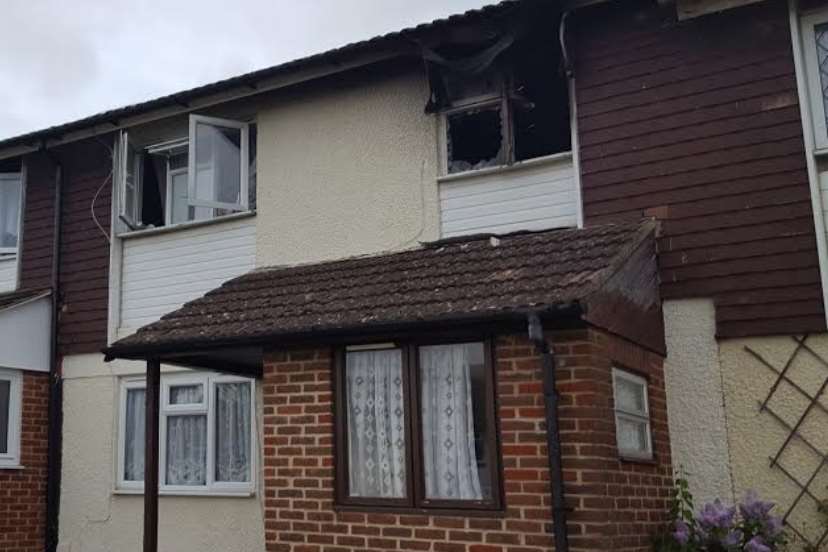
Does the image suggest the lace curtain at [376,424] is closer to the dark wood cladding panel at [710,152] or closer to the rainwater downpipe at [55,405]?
the dark wood cladding panel at [710,152]

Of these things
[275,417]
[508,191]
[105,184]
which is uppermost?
[105,184]

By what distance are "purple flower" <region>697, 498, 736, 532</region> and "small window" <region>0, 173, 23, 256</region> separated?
9.53 metres

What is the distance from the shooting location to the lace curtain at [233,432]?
10422 millimetres

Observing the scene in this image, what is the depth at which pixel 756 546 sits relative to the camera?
673cm

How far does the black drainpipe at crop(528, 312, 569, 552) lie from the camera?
6.34 metres

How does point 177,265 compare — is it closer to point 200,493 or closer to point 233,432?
point 233,432

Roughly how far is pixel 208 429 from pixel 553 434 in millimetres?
5339

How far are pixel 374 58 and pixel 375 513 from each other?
186 inches

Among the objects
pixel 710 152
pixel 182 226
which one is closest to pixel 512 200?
pixel 710 152

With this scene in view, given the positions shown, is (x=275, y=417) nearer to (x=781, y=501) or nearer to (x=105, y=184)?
(x=781, y=501)

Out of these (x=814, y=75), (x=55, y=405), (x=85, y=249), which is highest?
(x=814, y=75)

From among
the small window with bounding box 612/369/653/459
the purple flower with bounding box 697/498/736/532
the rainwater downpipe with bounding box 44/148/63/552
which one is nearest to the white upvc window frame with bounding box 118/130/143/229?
the rainwater downpipe with bounding box 44/148/63/552

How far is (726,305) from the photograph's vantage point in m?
7.86

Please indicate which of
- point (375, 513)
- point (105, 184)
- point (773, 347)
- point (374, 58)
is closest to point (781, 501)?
point (773, 347)
